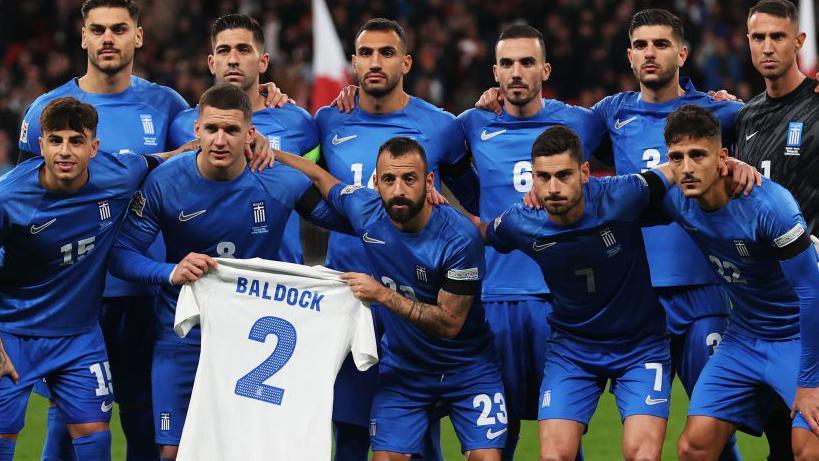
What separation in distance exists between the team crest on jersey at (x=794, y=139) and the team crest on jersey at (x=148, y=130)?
3.93 metres

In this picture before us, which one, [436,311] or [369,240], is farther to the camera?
[369,240]

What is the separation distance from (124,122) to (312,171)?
131cm

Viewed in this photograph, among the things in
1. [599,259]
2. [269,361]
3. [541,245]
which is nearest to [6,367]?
[269,361]

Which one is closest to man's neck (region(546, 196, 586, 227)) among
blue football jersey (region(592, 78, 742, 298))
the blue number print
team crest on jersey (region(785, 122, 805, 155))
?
blue football jersey (region(592, 78, 742, 298))

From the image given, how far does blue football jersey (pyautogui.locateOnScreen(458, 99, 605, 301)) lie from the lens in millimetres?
8242

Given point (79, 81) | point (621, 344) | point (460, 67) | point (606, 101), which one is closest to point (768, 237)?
point (621, 344)

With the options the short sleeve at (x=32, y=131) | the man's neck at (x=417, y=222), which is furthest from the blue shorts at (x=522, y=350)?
the short sleeve at (x=32, y=131)

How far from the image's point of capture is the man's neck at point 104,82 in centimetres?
842

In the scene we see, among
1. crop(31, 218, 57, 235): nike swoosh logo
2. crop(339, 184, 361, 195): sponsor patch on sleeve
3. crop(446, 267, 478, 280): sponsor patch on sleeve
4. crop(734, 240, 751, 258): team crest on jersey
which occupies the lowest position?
crop(446, 267, 478, 280): sponsor patch on sleeve

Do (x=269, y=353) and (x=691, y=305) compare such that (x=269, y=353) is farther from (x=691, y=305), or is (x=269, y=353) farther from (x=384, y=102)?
(x=691, y=305)

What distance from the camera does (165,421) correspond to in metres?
7.58

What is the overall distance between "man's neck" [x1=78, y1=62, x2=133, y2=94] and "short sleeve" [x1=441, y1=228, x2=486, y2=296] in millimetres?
2533

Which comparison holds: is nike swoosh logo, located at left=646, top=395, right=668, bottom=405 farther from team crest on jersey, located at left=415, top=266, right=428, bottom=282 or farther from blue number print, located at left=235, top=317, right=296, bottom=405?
blue number print, located at left=235, top=317, right=296, bottom=405

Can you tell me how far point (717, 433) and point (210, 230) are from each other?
10.2ft
